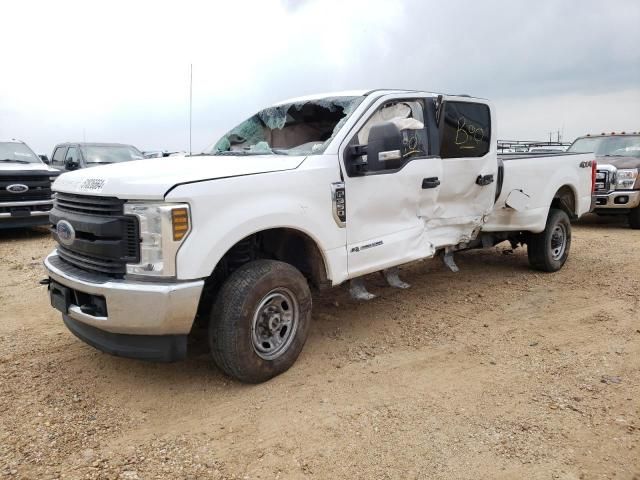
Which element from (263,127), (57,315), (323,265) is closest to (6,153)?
(57,315)

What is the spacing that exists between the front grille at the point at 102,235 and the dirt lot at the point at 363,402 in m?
0.90

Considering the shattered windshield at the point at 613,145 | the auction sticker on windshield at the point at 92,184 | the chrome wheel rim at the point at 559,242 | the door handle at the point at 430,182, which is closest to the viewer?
the auction sticker on windshield at the point at 92,184

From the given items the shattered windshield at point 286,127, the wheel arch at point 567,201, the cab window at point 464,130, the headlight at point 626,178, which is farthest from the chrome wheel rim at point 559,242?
the headlight at point 626,178

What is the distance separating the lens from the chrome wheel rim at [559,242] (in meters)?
6.59

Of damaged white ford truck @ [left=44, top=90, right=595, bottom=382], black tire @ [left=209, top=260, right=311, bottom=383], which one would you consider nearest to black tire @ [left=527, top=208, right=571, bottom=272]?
damaged white ford truck @ [left=44, top=90, right=595, bottom=382]

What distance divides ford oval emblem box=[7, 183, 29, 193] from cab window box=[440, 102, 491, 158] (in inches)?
299

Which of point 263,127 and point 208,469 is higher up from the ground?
point 263,127

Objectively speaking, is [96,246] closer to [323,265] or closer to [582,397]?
[323,265]

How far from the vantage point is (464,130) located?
16.8 feet

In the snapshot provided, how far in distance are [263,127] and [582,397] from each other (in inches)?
140

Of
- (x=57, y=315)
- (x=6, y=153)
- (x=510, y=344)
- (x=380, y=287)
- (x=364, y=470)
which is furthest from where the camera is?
(x=6, y=153)

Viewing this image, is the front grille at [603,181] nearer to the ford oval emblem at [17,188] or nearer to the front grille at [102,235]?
the front grille at [102,235]

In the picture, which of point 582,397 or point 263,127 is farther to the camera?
point 263,127

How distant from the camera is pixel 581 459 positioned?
269 centimetres
